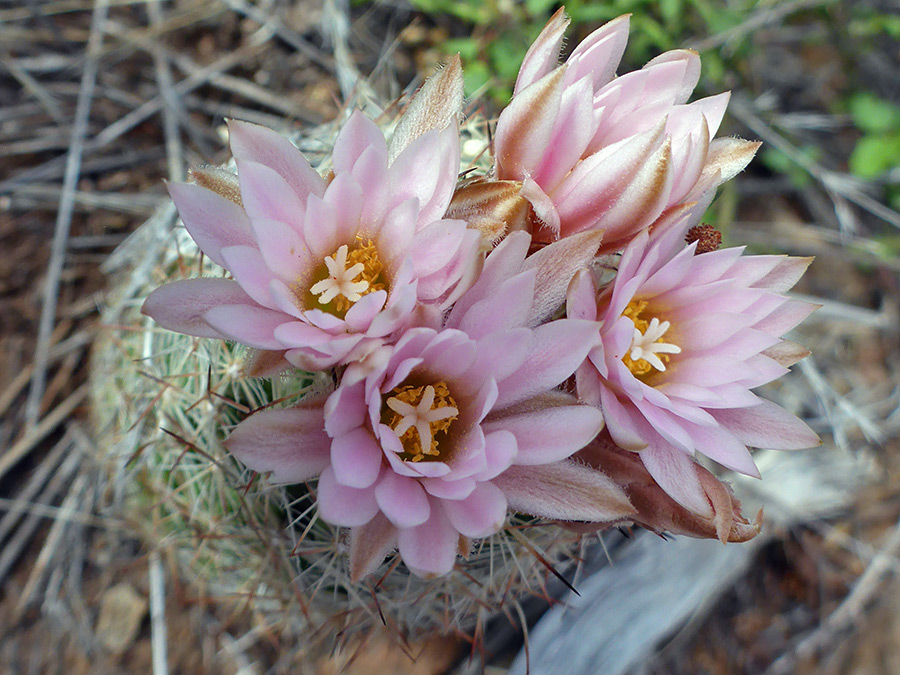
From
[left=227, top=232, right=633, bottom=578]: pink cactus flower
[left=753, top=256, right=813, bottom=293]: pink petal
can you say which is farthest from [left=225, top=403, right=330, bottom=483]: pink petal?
[left=753, top=256, right=813, bottom=293]: pink petal

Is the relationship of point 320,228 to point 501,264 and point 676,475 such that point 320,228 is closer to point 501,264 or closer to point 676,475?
point 501,264

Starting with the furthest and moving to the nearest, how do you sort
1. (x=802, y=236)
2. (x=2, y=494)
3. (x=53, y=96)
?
1. (x=802, y=236)
2. (x=53, y=96)
3. (x=2, y=494)

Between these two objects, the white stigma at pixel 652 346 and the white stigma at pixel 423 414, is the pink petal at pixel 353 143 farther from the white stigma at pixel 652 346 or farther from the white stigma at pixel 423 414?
the white stigma at pixel 652 346

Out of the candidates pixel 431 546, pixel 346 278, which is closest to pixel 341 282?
pixel 346 278

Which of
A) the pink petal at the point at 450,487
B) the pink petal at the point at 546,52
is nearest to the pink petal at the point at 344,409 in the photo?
the pink petal at the point at 450,487

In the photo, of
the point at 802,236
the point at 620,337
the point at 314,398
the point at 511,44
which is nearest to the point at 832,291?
the point at 802,236

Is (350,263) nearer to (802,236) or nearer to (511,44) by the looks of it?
(511,44)
